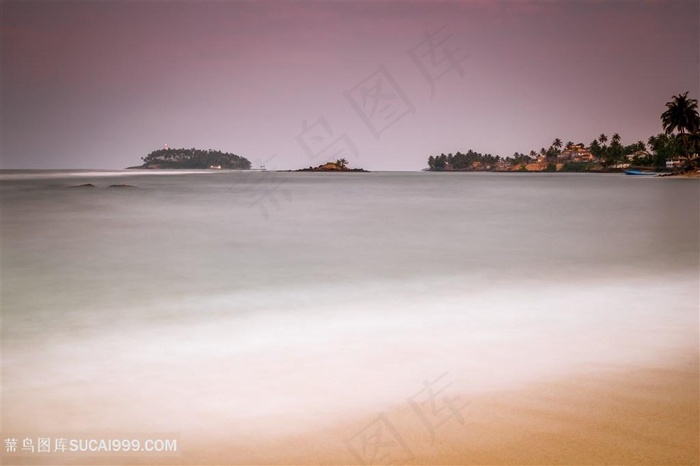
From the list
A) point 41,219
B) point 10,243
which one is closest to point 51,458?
point 10,243

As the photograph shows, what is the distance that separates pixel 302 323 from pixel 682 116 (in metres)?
80.2

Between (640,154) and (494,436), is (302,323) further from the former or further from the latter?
(640,154)

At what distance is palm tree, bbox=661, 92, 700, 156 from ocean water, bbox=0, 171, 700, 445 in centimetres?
7018

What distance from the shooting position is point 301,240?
41.4 feet

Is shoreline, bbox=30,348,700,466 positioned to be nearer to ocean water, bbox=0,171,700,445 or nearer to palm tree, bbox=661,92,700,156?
ocean water, bbox=0,171,700,445

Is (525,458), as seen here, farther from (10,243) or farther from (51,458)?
(10,243)

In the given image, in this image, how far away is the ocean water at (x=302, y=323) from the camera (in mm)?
3393

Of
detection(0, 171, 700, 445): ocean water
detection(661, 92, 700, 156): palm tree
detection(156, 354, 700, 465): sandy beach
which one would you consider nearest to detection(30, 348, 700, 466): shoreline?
detection(156, 354, 700, 465): sandy beach

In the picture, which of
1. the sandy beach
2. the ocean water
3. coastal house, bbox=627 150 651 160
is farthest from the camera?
coastal house, bbox=627 150 651 160

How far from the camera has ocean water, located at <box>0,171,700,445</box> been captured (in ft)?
11.1

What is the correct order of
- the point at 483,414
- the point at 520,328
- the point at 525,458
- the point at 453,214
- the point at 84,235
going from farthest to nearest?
the point at 453,214
the point at 84,235
the point at 520,328
the point at 483,414
the point at 525,458

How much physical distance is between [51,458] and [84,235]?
39.5 ft

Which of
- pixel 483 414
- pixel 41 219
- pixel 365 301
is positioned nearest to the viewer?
pixel 483 414

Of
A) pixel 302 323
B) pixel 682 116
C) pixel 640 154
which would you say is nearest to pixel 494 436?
pixel 302 323
